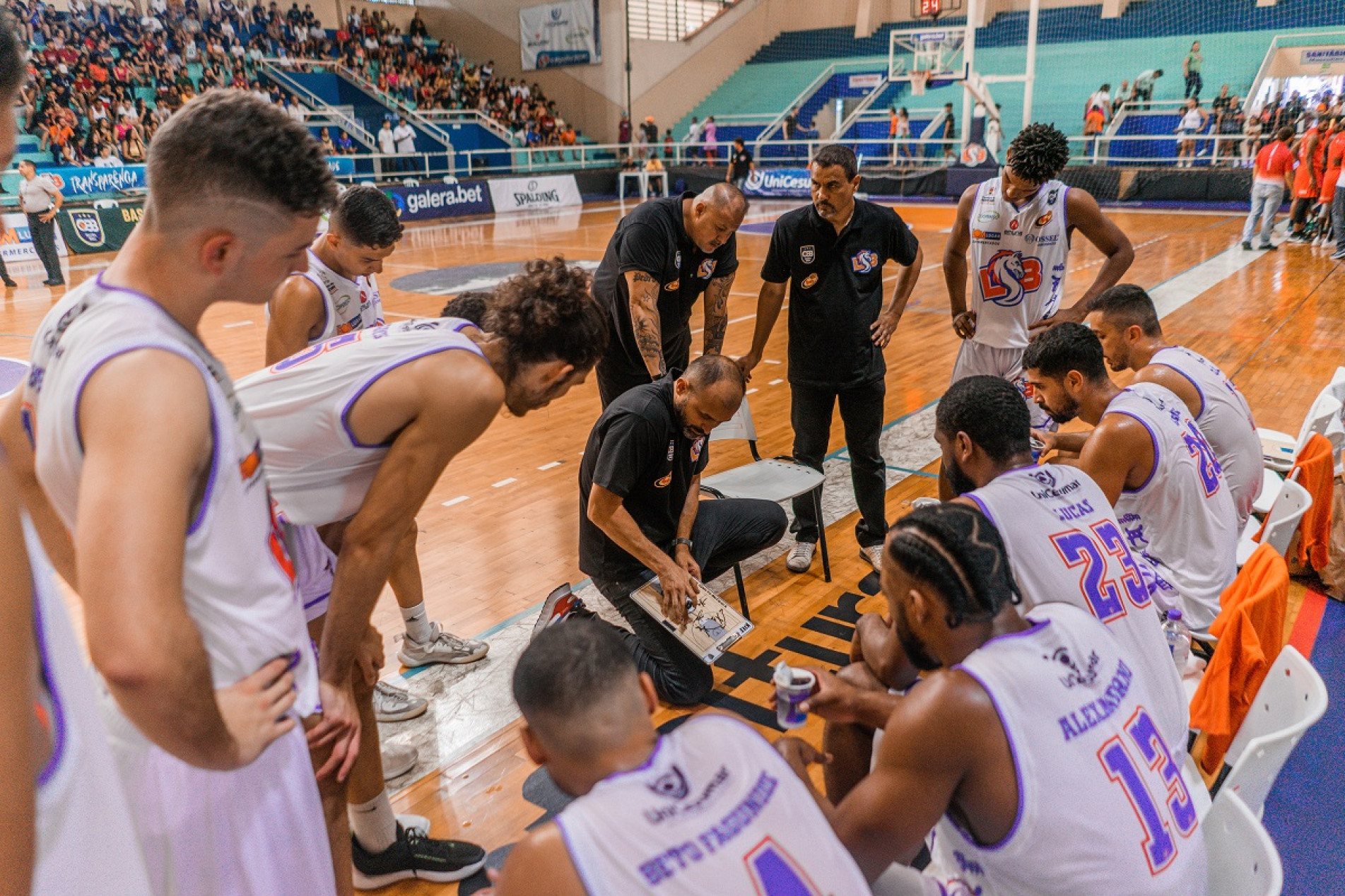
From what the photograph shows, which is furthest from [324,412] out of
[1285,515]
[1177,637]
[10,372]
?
[10,372]

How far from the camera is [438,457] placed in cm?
185

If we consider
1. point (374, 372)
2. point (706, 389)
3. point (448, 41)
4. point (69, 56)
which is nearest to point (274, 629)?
point (374, 372)

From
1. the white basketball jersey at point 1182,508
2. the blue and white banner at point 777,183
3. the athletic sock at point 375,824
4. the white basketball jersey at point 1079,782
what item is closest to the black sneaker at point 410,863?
the athletic sock at point 375,824

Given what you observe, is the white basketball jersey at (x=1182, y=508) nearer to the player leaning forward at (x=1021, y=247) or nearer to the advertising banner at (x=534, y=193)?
the player leaning forward at (x=1021, y=247)

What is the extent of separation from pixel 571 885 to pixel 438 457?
0.93 m

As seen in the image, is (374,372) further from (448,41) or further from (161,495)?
(448,41)

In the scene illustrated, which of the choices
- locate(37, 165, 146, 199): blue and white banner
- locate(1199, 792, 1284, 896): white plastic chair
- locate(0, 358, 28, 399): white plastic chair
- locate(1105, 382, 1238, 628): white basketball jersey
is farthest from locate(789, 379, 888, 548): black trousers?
locate(37, 165, 146, 199): blue and white banner

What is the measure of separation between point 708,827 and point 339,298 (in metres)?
2.78

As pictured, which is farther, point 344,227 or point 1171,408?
point 344,227

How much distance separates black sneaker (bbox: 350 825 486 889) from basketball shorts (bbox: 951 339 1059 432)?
128 inches

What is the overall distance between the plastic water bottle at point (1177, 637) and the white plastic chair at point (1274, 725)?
0.63 metres

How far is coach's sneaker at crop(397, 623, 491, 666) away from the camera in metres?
3.65

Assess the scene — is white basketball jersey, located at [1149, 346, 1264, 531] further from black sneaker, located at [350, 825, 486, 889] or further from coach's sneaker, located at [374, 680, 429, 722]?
coach's sneaker, located at [374, 680, 429, 722]

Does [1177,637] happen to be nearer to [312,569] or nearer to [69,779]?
[312,569]
